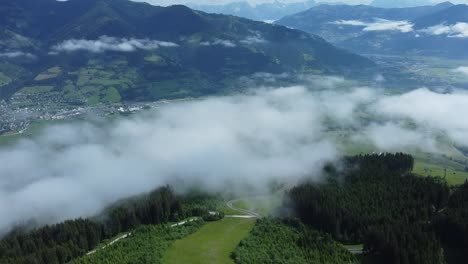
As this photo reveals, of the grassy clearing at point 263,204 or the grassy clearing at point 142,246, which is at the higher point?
the grassy clearing at point 142,246

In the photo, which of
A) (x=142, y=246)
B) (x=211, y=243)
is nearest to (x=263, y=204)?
(x=211, y=243)

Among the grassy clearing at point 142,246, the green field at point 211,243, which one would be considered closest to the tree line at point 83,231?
the grassy clearing at point 142,246

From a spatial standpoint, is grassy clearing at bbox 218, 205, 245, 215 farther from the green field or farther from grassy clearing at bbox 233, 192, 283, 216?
the green field

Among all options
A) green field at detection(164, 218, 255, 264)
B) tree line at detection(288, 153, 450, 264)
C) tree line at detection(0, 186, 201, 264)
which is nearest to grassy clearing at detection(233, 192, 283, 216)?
tree line at detection(288, 153, 450, 264)

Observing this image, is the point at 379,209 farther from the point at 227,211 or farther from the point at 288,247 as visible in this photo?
the point at 227,211

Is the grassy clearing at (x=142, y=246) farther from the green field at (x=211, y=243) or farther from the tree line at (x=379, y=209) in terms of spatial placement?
the tree line at (x=379, y=209)

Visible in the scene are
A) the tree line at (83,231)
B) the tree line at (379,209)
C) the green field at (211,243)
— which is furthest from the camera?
the tree line at (83,231)

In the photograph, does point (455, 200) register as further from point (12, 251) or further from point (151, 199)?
point (12, 251)

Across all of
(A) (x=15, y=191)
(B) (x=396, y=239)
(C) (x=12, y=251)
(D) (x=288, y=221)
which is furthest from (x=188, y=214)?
(A) (x=15, y=191)
